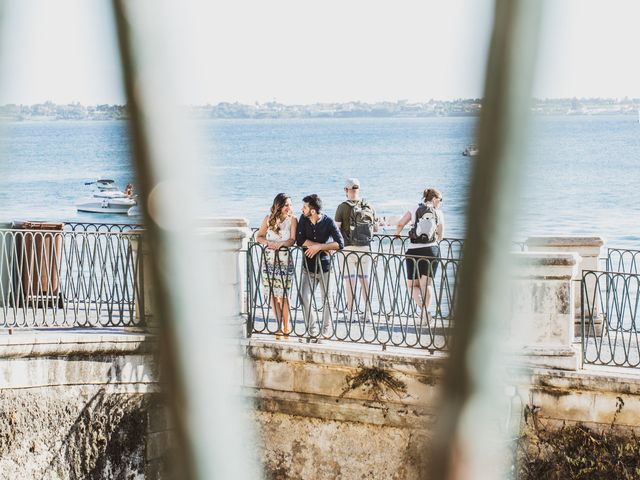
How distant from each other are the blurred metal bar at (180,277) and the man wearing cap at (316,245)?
996cm

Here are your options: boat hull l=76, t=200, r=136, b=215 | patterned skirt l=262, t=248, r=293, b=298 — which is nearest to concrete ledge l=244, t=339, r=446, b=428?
patterned skirt l=262, t=248, r=293, b=298

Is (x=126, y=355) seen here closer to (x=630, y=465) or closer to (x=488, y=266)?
(x=630, y=465)

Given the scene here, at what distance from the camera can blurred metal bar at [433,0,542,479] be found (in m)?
0.79

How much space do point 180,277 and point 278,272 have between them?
33.6 ft

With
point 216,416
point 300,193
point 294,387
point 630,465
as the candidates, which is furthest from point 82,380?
point 300,193

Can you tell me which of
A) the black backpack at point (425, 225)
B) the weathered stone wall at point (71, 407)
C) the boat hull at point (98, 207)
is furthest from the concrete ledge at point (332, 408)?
the boat hull at point (98, 207)

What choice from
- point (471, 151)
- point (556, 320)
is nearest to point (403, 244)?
point (556, 320)

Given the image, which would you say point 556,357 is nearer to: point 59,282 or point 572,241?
point 572,241

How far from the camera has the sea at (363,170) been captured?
84 cm

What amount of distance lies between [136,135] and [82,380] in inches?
400

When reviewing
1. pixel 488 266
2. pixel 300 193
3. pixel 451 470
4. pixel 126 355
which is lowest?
pixel 300 193

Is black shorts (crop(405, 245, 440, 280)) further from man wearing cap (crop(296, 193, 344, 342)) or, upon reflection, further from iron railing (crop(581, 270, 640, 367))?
iron railing (crop(581, 270, 640, 367))

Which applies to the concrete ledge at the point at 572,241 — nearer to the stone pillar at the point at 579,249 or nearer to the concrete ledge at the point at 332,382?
the stone pillar at the point at 579,249

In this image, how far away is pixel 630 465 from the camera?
32.1 ft
